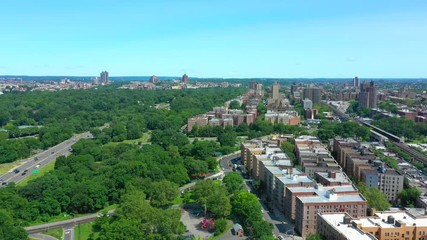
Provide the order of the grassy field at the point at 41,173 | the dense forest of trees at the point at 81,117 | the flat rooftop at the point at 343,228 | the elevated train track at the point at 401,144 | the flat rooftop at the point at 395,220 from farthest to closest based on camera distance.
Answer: the dense forest of trees at the point at 81,117, the elevated train track at the point at 401,144, the grassy field at the point at 41,173, the flat rooftop at the point at 395,220, the flat rooftop at the point at 343,228

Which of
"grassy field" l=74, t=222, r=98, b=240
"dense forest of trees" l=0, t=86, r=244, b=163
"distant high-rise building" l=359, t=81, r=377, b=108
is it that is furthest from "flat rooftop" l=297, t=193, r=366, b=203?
"distant high-rise building" l=359, t=81, r=377, b=108

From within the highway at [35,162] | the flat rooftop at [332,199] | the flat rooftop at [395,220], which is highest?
the flat rooftop at [395,220]

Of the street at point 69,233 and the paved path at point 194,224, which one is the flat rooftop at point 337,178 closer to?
the paved path at point 194,224

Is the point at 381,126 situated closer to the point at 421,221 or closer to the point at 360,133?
the point at 360,133

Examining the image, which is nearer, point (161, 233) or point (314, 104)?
Result: point (161, 233)

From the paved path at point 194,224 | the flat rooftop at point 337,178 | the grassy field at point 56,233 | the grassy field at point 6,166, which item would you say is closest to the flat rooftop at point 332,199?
the flat rooftop at point 337,178

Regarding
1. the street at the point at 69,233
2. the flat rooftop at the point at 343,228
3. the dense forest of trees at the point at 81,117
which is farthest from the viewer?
the dense forest of trees at the point at 81,117

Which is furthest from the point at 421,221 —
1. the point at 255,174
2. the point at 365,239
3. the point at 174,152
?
the point at 174,152
